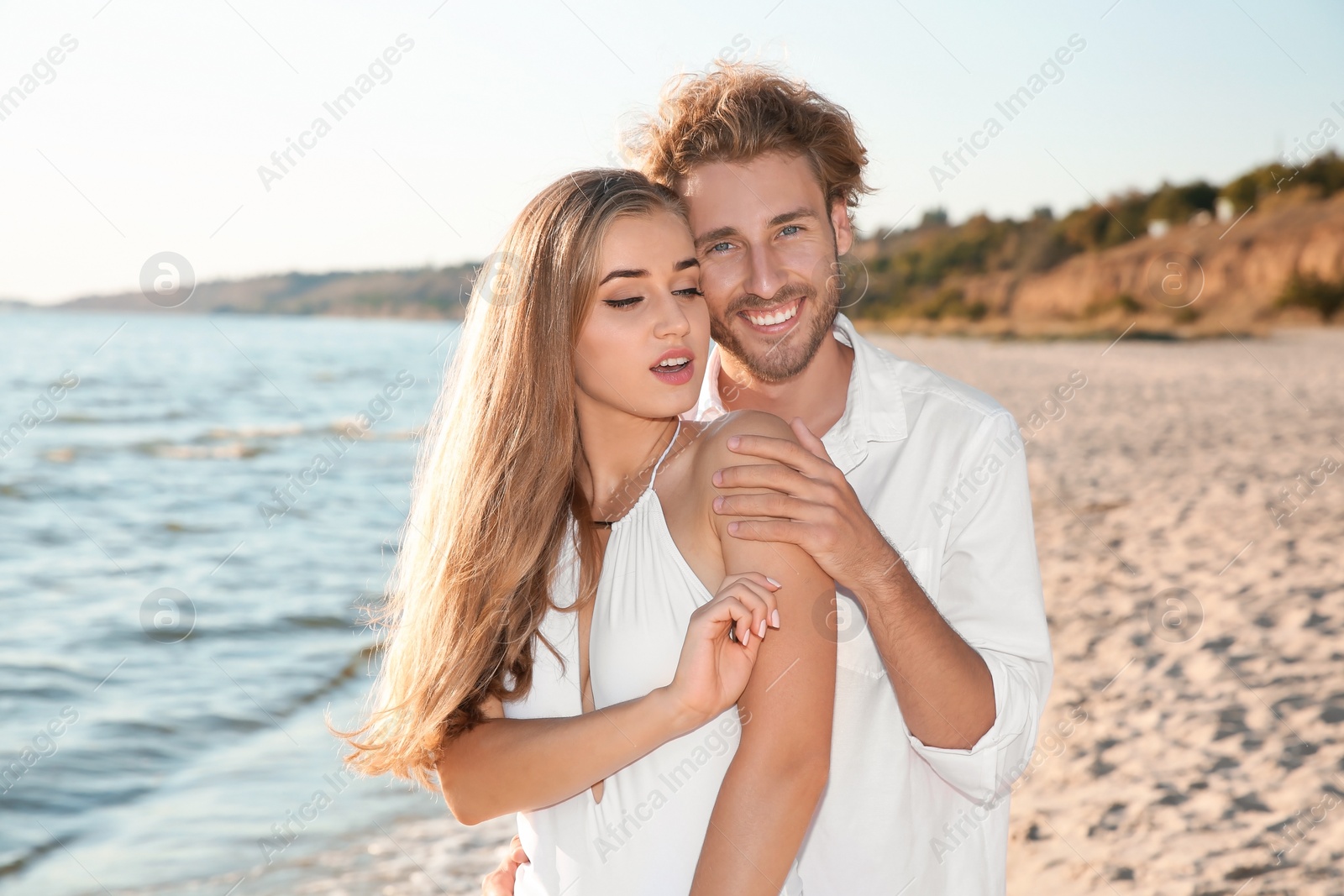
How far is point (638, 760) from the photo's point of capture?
196cm

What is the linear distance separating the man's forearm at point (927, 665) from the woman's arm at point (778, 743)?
0.15 meters

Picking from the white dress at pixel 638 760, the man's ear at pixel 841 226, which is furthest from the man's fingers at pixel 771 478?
the man's ear at pixel 841 226

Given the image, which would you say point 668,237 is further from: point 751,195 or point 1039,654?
point 1039,654

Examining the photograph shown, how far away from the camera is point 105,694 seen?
7.37 m

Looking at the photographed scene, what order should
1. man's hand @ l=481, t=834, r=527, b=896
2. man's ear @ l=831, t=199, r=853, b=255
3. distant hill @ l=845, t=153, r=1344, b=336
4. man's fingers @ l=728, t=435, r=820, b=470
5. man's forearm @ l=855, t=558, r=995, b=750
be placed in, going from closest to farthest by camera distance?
man's fingers @ l=728, t=435, r=820, b=470, man's forearm @ l=855, t=558, r=995, b=750, man's hand @ l=481, t=834, r=527, b=896, man's ear @ l=831, t=199, r=853, b=255, distant hill @ l=845, t=153, r=1344, b=336

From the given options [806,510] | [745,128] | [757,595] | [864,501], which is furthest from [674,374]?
[745,128]

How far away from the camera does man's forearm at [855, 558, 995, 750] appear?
2021 millimetres

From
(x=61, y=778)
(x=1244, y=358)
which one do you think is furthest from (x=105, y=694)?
(x=1244, y=358)

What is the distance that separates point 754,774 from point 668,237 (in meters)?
1.10

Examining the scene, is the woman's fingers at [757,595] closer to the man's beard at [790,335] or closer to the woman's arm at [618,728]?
the woman's arm at [618,728]

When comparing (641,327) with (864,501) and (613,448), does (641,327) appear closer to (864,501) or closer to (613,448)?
(613,448)

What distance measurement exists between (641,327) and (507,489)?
1.46ft

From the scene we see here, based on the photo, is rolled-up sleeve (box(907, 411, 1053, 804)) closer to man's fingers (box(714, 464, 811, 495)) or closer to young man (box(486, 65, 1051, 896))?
young man (box(486, 65, 1051, 896))

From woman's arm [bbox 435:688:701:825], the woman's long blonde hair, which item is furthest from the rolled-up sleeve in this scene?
the woman's long blonde hair
